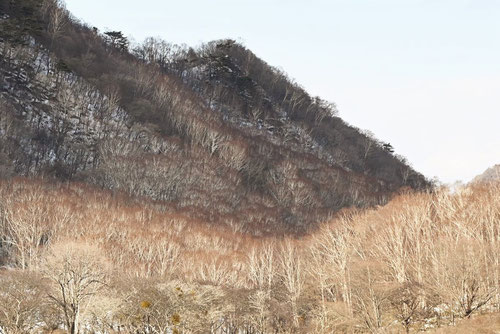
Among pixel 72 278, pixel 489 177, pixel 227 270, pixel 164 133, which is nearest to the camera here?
pixel 72 278

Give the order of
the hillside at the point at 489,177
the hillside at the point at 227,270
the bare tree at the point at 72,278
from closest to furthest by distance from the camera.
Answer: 1. the hillside at the point at 227,270
2. the bare tree at the point at 72,278
3. the hillside at the point at 489,177

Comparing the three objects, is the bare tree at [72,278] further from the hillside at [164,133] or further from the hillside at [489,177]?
the hillside at [489,177]

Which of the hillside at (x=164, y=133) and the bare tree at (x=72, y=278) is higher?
the hillside at (x=164, y=133)

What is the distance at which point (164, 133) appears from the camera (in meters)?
92.1

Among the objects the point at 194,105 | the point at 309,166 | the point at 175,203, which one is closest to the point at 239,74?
the point at 194,105

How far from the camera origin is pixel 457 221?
46094 millimetres

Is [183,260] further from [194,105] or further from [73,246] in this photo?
[194,105]

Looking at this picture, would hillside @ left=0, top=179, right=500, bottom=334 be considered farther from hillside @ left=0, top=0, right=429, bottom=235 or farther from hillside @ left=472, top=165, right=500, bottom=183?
hillside @ left=0, top=0, right=429, bottom=235

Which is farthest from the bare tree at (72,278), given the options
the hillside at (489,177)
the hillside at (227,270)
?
the hillside at (489,177)

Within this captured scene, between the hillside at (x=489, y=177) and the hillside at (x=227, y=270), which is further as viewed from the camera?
the hillside at (x=489, y=177)

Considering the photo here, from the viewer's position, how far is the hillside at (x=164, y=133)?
73375 mm

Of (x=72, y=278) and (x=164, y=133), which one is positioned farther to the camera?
(x=164, y=133)

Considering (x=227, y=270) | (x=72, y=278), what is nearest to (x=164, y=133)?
(x=227, y=270)

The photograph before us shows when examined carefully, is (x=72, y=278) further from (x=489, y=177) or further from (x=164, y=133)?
(x=489, y=177)
